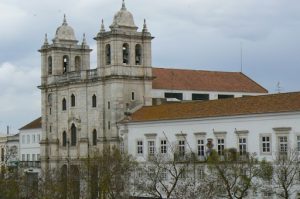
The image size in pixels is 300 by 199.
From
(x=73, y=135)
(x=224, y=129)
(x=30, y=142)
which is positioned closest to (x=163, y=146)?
(x=224, y=129)

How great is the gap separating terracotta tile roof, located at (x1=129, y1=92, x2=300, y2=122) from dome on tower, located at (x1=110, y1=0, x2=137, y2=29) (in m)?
9.44

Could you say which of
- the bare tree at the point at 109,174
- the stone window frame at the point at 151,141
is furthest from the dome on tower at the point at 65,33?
the bare tree at the point at 109,174

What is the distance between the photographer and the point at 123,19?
8500 centimetres

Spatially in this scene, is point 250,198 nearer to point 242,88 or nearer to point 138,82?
point 138,82

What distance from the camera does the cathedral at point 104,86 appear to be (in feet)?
275

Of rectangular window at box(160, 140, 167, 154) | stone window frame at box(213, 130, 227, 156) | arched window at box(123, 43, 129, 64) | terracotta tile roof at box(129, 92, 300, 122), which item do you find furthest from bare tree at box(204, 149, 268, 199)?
arched window at box(123, 43, 129, 64)

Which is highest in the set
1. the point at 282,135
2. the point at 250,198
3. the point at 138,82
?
the point at 138,82

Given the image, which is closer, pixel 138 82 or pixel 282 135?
pixel 282 135

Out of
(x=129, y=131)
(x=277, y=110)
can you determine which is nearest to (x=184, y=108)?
(x=129, y=131)

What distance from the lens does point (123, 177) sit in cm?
7044

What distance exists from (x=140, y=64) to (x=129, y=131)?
29.9 ft

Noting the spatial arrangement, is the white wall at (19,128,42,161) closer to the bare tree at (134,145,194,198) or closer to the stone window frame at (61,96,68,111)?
the stone window frame at (61,96,68,111)

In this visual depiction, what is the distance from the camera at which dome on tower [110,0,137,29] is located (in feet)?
278

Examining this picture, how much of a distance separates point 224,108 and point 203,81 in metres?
22.2
